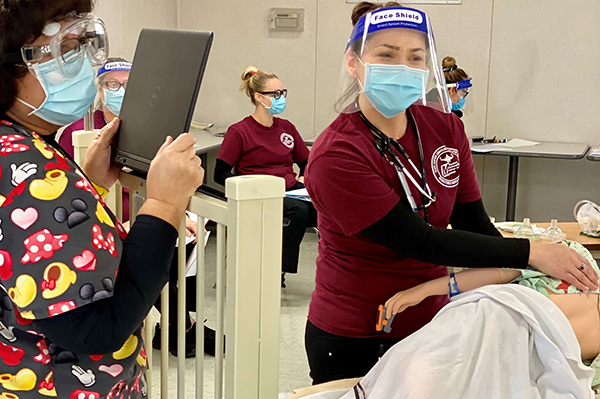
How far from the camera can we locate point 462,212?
1.64 meters

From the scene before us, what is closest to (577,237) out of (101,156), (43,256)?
(101,156)

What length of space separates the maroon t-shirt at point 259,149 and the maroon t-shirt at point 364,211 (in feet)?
8.56

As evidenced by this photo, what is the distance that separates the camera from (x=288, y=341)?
3279 mm

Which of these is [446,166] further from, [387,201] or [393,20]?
[393,20]

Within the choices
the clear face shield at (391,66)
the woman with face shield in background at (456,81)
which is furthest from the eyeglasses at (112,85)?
the woman with face shield in background at (456,81)

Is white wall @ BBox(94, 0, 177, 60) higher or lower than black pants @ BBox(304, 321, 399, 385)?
higher

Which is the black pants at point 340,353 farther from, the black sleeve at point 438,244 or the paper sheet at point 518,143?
the paper sheet at point 518,143

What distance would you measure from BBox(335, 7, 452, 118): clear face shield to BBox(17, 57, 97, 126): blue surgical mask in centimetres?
67

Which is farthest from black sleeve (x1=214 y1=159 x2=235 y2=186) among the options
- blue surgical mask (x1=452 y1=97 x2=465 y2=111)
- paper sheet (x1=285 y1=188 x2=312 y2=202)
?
blue surgical mask (x1=452 y1=97 x2=465 y2=111)

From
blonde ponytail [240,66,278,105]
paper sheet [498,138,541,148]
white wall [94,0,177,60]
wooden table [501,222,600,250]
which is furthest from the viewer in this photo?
paper sheet [498,138,541,148]

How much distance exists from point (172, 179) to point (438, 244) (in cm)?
65

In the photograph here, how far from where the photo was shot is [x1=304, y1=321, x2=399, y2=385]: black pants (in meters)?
1.49

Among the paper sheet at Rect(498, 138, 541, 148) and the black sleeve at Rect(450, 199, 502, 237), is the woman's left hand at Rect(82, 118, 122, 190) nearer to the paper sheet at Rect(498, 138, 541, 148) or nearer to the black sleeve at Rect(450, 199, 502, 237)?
the black sleeve at Rect(450, 199, 502, 237)

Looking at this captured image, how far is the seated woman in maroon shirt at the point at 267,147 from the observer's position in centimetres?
399
